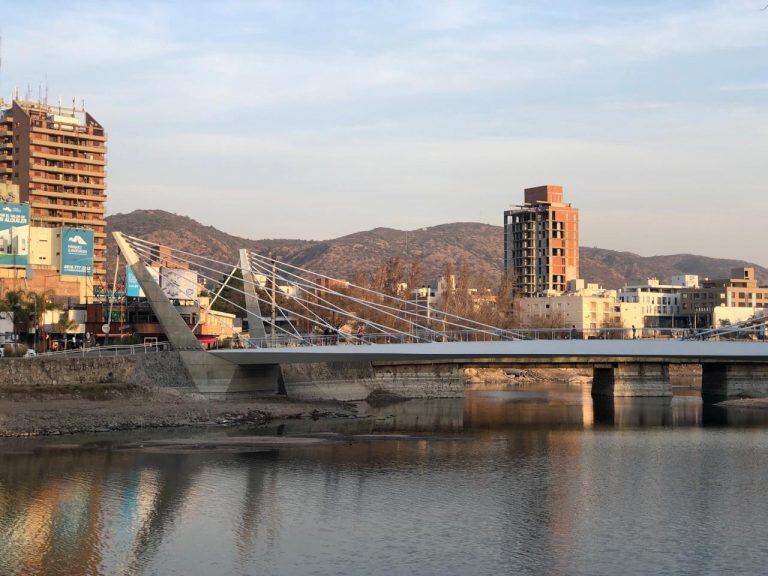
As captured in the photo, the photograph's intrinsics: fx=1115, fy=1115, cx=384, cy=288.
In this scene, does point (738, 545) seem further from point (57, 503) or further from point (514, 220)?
point (514, 220)

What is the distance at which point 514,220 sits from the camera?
648ft

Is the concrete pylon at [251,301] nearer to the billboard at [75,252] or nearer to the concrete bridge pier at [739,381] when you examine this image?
the billboard at [75,252]

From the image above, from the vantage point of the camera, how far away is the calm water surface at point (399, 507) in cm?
2900

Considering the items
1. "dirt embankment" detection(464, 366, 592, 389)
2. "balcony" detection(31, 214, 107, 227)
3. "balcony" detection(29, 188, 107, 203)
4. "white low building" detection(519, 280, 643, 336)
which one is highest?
"balcony" detection(29, 188, 107, 203)

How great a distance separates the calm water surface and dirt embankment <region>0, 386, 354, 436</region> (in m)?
3.05

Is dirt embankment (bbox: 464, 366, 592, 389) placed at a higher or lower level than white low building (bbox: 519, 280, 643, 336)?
lower

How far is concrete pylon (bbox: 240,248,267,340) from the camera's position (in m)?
72.0

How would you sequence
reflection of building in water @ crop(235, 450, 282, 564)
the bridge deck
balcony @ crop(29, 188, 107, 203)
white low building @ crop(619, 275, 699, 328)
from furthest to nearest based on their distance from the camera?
white low building @ crop(619, 275, 699, 328), balcony @ crop(29, 188, 107, 203), the bridge deck, reflection of building in water @ crop(235, 450, 282, 564)

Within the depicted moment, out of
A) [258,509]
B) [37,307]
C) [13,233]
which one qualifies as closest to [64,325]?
[37,307]

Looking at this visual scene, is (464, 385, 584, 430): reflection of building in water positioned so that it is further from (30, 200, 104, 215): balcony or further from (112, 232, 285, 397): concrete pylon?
(30, 200, 104, 215): balcony

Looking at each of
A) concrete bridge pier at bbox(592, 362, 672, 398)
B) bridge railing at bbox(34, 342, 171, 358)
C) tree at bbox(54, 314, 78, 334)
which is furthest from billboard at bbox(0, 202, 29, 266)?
concrete bridge pier at bbox(592, 362, 672, 398)

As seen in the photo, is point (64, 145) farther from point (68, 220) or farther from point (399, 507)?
point (399, 507)

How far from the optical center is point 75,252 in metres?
102

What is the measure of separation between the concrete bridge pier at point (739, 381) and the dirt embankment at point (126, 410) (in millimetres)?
33485
